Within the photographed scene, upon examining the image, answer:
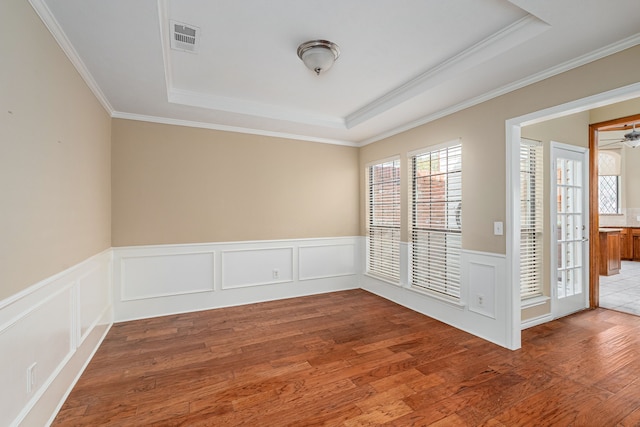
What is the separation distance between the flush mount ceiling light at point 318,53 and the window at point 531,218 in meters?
2.48

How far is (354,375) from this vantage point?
8.33 ft

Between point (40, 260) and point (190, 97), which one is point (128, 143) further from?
point (40, 260)

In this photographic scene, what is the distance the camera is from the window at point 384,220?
464 cm

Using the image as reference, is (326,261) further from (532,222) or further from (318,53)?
(318,53)

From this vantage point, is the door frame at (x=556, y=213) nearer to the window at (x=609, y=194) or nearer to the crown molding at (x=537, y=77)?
the crown molding at (x=537, y=77)

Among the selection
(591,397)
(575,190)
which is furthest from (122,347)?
(575,190)

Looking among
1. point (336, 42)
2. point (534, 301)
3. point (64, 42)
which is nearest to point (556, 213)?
point (534, 301)

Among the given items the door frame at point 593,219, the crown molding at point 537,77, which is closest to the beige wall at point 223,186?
the crown molding at point 537,77

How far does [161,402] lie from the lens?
2.20 m

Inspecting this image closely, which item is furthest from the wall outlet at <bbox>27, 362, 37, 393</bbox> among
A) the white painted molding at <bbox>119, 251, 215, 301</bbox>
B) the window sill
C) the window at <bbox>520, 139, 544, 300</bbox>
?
the window at <bbox>520, 139, 544, 300</bbox>

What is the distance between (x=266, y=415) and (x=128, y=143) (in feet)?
11.5

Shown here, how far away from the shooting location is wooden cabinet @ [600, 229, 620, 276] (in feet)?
19.3

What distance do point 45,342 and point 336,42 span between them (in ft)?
9.77

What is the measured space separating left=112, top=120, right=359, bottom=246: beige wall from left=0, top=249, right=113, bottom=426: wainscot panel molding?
1125 mm
